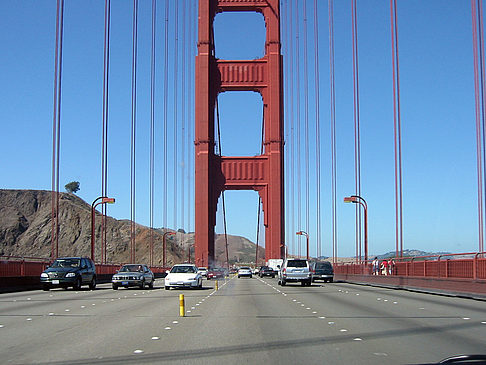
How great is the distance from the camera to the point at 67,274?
29.0m

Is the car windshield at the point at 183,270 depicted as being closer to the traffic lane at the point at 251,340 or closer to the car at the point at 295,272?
the car at the point at 295,272

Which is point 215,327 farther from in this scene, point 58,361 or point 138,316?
point 58,361

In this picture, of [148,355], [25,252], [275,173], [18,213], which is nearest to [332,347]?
[148,355]

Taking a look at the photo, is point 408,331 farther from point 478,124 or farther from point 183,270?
point 183,270

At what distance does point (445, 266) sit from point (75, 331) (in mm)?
18141

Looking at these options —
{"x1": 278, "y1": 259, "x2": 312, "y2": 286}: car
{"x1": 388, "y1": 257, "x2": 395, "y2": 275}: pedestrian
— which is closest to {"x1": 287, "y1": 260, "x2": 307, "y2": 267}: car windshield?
{"x1": 278, "y1": 259, "x2": 312, "y2": 286}: car

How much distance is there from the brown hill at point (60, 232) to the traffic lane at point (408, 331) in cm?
12956

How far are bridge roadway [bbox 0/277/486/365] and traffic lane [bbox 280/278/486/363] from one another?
15mm

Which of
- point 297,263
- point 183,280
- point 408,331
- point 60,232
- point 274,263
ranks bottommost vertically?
point 274,263

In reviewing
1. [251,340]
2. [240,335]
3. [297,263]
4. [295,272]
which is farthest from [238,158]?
[251,340]

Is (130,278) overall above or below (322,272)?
above

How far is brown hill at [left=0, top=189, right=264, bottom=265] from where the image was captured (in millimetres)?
150000

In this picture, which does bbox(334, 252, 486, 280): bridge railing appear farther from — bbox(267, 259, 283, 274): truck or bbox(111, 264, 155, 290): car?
bbox(267, 259, 283, 274): truck

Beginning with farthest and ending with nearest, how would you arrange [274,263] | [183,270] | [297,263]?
[274,263] → [297,263] → [183,270]
